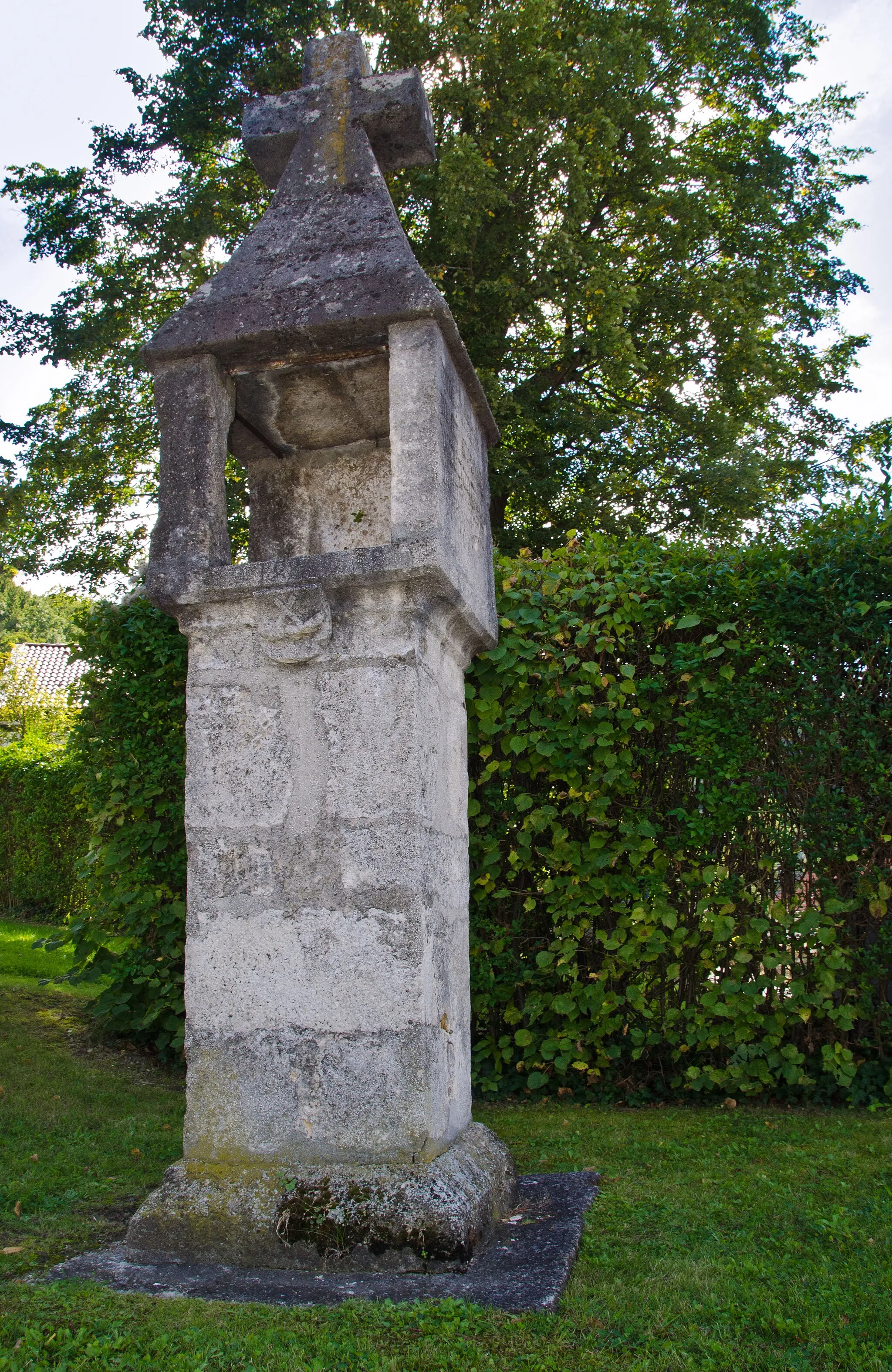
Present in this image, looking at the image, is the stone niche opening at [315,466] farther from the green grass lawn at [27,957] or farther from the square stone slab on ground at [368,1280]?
the green grass lawn at [27,957]

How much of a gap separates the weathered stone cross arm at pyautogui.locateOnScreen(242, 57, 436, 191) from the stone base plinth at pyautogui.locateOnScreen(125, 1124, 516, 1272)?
3589 mm

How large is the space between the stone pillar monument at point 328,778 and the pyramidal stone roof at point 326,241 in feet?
0.04

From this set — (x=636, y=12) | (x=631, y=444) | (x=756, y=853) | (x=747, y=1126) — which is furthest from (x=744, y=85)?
(x=747, y=1126)

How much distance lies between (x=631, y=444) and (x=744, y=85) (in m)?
5.40

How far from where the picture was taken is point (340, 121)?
12.3 feet

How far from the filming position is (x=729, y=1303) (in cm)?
252

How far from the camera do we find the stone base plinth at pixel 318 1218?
2699 mm

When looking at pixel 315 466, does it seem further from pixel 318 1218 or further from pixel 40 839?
pixel 40 839

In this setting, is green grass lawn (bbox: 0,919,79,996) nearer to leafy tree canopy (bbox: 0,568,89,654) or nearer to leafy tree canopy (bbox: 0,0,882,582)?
leafy tree canopy (bbox: 0,0,882,582)

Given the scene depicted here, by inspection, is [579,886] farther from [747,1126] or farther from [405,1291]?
[405,1291]

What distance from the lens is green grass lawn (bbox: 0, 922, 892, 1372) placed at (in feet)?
7.29

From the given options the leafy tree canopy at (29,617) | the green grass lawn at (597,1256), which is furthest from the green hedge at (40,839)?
the leafy tree canopy at (29,617)

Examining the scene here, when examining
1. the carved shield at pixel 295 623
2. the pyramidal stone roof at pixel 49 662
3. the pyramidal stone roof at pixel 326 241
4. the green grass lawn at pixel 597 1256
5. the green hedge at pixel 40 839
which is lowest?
the green grass lawn at pixel 597 1256

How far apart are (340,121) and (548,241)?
335 inches
